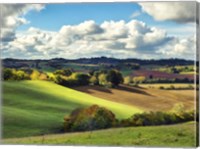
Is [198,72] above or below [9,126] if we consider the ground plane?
above

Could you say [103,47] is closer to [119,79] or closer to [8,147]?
[119,79]

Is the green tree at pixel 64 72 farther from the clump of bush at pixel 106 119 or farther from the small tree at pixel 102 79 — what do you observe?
the clump of bush at pixel 106 119

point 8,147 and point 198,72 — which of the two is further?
point 8,147

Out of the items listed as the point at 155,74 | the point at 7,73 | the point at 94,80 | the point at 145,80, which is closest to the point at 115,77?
the point at 94,80

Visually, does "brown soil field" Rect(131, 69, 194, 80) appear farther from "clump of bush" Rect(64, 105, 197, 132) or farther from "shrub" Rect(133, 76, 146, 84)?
"clump of bush" Rect(64, 105, 197, 132)

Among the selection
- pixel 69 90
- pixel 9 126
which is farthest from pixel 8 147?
pixel 69 90

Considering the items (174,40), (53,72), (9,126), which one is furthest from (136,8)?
(9,126)

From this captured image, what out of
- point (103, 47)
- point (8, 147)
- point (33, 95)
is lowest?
point (8, 147)
